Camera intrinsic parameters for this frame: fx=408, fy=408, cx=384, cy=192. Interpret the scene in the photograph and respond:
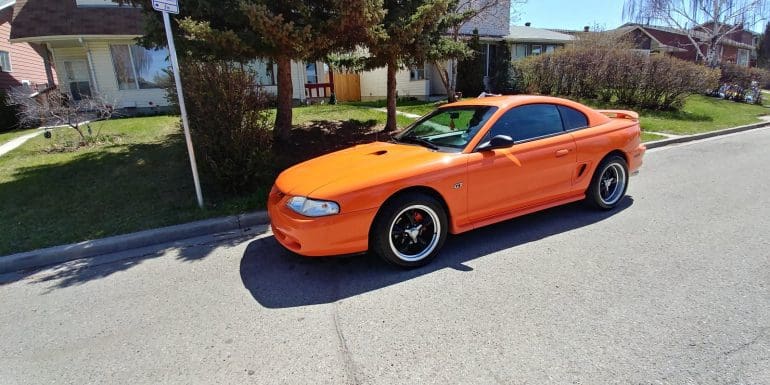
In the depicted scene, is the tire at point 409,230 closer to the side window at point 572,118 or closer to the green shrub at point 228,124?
the side window at point 572,118

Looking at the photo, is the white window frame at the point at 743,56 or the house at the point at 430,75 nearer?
the house at the point at 430,75

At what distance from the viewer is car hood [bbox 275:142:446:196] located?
359 cm

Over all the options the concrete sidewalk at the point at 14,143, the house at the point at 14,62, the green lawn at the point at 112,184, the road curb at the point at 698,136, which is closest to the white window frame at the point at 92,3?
the house at the point at 14,62

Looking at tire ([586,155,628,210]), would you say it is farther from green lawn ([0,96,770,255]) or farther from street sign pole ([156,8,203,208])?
street sign pole ([156,8,203,208])

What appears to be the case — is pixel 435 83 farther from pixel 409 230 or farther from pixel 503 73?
pixel 409 230

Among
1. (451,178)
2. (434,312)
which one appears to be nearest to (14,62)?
(451,178)

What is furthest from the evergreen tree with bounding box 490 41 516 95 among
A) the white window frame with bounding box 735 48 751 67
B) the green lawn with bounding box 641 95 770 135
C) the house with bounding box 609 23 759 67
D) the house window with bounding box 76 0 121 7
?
the white window frame with bounding box 735 48 751 67

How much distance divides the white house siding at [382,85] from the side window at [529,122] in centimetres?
1586

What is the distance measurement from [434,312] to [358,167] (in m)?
1.49

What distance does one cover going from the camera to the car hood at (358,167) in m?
3.59

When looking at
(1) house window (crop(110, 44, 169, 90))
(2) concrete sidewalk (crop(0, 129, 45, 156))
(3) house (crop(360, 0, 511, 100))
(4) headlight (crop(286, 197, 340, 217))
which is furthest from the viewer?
(3) house (crop(360, 0, 511, 100))

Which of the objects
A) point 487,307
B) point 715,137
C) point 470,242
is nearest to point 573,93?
point 715,137

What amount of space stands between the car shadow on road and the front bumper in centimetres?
28

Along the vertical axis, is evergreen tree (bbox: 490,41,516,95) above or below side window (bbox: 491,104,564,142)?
above
